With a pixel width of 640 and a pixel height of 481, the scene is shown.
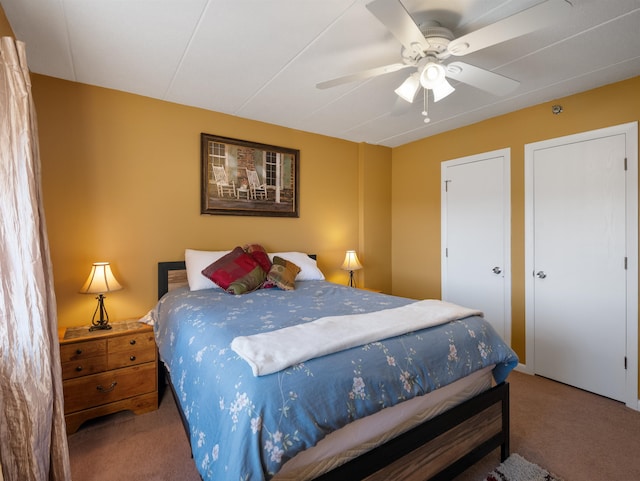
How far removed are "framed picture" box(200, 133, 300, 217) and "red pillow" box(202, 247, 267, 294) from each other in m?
0.62

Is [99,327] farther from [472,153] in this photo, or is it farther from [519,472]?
[472,153]

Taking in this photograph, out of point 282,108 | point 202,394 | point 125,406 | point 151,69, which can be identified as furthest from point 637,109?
point 125,406

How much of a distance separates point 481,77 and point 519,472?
7.42ft

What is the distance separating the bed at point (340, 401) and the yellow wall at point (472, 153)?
5.79 feet

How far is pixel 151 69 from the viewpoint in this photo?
92.7 inches

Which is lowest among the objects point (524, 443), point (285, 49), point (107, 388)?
point (524, 443)

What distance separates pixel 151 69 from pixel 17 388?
216 centimetres

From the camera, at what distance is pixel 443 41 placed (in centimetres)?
174

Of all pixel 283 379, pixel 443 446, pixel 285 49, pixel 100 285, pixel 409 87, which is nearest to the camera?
pixel 283 379

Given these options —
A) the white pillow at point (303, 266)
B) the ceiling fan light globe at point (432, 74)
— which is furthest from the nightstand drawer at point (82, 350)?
the ceiling fan light globe at point (432, 74)

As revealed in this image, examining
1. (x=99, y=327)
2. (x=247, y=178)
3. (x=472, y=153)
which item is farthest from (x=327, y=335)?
(x=472, y=153)

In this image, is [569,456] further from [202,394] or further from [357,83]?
[357,83]

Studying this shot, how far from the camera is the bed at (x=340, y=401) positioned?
1.07m

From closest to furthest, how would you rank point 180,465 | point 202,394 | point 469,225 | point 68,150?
point 202,394
point 180,465
point 68,150
point 469,225
